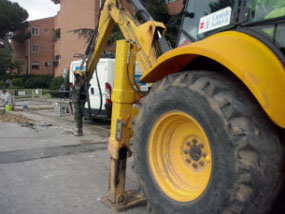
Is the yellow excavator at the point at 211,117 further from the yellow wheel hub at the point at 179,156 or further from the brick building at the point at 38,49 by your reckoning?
the brick building at the point at 38,49

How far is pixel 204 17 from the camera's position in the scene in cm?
287

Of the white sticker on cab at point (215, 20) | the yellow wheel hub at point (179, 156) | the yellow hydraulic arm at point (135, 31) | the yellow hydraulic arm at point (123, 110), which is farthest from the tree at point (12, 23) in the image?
the yellow wheel hub at point (179, 156)

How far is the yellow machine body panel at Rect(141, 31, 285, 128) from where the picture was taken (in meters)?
1.79

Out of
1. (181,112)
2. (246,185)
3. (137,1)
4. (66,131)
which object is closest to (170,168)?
(181,112)

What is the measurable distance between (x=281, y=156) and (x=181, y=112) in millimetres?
761

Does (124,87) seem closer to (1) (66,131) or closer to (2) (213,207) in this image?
(2) (213,207)

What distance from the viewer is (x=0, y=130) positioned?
796cm

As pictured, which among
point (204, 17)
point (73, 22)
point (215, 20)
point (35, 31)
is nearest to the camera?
point (215, 20)

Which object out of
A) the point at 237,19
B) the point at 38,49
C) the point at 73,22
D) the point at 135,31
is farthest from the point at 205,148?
the point at 38,49

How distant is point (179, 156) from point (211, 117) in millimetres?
678

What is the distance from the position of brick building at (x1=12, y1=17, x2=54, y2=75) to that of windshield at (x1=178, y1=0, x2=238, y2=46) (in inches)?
1726

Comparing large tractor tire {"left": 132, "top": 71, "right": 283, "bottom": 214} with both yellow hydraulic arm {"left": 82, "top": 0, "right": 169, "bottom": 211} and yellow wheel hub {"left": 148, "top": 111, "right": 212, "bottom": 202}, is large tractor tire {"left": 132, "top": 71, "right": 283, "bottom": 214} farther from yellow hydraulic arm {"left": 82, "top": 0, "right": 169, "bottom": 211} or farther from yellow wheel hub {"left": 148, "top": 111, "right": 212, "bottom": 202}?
yellow hydraulic arm {"left": 82, "top": 0, "right": 169, "bottom": 211}

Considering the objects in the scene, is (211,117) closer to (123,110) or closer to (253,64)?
(253,64)

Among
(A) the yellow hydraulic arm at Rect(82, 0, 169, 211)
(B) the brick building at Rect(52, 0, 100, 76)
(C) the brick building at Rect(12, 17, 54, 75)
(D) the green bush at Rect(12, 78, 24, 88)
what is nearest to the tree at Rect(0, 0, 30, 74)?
(C) the brick building at Rect(12, 17, 54, 75)
